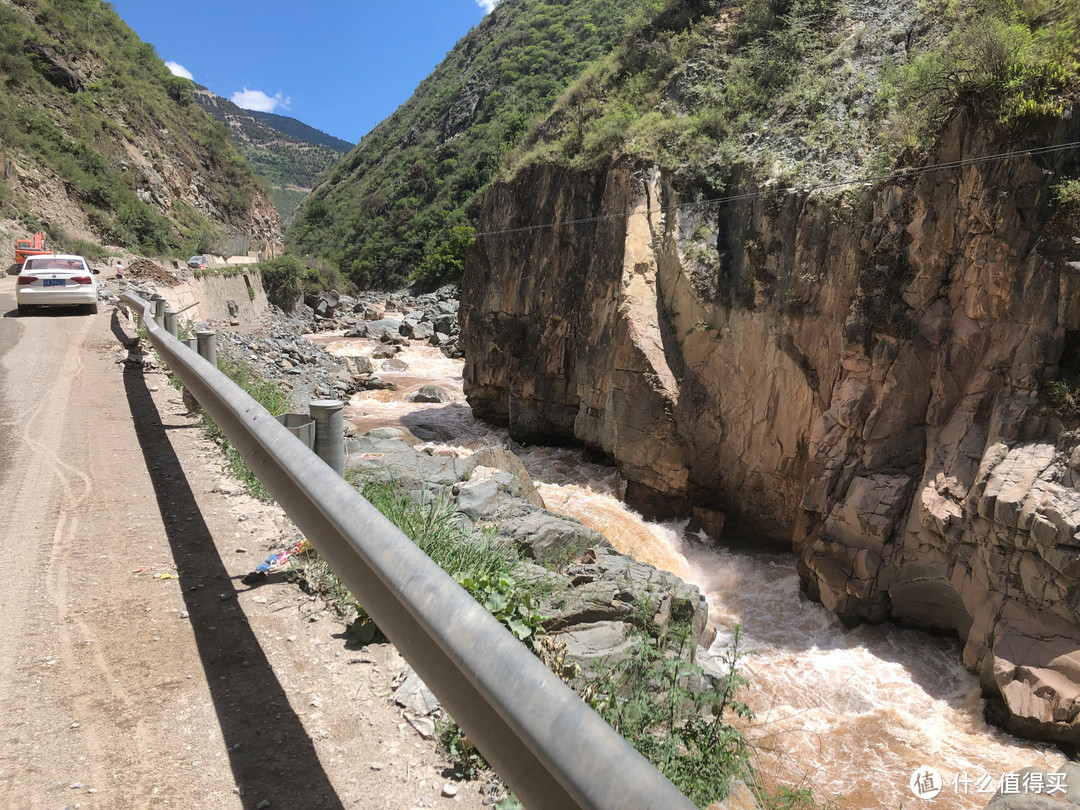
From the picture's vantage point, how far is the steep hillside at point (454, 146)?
54656 mm

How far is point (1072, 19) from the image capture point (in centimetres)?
902

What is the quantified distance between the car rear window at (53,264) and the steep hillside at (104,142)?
17.2 meters

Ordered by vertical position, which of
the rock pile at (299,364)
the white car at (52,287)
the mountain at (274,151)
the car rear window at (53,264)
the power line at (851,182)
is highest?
the mountain at (274,151)

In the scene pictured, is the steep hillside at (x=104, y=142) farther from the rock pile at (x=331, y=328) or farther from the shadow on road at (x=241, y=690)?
the shadow on road at (x=241, y=690)

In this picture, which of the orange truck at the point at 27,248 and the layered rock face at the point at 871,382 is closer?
the layered rock face at the point at 871,382

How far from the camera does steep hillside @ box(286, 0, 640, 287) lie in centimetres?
5466

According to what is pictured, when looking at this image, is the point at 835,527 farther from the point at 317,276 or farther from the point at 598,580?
the point at 317,276

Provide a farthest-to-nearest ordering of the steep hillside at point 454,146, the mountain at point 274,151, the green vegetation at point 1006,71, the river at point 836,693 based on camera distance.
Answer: the mountain at point 274,151, the steep hillside at point 454,146, the green vegetation at point 1006,71, the river at point 836,693

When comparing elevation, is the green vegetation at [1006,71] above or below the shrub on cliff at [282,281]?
above

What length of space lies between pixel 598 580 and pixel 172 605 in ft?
12.4

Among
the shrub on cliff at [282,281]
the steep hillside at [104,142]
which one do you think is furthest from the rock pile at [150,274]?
the shrub on cliff at [282,281]

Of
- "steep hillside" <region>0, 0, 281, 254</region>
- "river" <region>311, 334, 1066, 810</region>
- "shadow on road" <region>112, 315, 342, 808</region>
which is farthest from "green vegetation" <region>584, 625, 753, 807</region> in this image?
"steep hillside" <region>0, 0, 281, 254</region>

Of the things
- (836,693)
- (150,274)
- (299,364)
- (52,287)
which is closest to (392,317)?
(150,274)

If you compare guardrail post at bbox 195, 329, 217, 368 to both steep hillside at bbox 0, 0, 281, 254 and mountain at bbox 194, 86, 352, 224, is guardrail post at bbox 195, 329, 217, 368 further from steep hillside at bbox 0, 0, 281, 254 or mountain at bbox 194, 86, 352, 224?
mountain at bbox 194, 86, 352, 224
